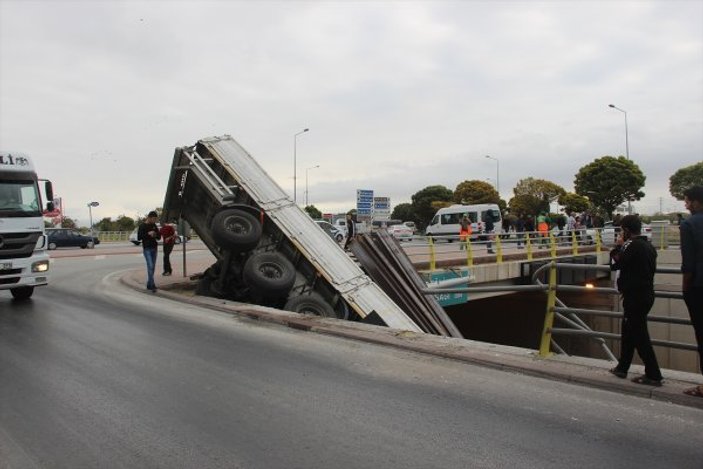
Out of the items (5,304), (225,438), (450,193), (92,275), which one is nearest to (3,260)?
(5,304)

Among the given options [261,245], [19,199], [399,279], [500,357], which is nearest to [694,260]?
[500,357]

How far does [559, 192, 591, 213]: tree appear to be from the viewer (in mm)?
67062

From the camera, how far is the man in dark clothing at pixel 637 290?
5301mm

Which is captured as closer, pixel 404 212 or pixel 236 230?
pixel 236 230

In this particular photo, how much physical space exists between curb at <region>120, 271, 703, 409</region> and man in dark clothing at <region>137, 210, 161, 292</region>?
2.93 m

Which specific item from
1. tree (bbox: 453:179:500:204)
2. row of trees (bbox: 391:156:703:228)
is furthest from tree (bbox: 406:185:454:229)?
tree (bbox: 453:179:500:204)

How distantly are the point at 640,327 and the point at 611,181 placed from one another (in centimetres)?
5985

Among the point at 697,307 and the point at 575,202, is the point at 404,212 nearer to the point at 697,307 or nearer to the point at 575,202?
the point at 575,202

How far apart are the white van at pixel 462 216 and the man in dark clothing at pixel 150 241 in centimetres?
2410

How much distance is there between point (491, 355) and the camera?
6.62 meters

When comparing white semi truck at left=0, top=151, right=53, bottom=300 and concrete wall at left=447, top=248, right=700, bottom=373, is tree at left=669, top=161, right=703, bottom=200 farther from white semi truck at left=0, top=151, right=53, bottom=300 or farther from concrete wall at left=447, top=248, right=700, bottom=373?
white semi truck at left=0, top=151, right=53, bottom=300

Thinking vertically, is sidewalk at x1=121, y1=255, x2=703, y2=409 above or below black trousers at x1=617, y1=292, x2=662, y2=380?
below

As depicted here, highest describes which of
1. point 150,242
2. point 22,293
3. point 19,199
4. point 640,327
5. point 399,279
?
point 19,199

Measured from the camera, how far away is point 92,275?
17109 mm
